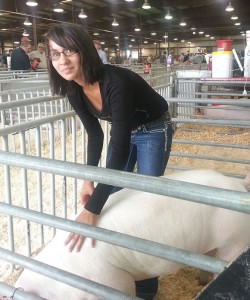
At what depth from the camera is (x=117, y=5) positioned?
17188mm

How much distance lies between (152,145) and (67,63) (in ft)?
2.34

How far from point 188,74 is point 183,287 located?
413 cm

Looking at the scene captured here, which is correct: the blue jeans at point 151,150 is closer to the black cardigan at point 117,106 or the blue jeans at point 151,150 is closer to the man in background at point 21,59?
the black cardigan at point 117,106

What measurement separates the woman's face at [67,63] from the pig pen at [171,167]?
0.73 m

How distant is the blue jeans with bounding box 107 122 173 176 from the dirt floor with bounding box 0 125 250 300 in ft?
2.47

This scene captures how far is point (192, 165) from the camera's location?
4.07 m

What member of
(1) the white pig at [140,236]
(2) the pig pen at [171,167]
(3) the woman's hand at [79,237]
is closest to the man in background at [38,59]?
(2) the pig pen at [171,167]

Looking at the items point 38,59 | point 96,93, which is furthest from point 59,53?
point 38,59

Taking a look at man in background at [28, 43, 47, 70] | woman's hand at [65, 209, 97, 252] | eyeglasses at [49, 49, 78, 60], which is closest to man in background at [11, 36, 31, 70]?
man in background at [28, 43, 47, 70]

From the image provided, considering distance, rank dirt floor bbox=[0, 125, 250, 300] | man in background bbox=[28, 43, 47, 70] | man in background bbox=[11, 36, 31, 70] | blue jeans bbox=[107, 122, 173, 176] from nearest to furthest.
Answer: blue jeans bbox=[107, 122, 173, 176] < dirt floor bbox=[0, 125, 250, 300] < man in background bbox=[11, 36, 31, 70] < man in background bbox=[28, 43, 47, 70]

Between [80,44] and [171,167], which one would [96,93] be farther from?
[171,167]

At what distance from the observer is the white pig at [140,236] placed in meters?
1.44

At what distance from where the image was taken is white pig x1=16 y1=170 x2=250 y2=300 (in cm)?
144

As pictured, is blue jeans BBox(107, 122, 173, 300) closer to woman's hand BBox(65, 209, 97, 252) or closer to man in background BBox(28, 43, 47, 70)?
woman's hand BBox(65, 209, 97, 252)
